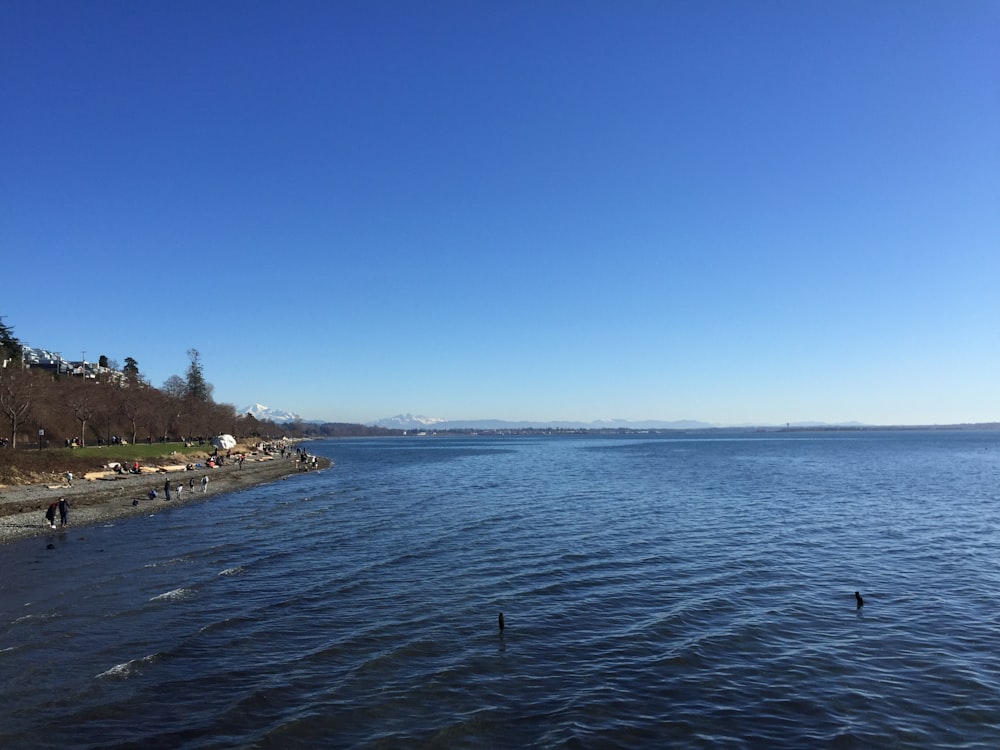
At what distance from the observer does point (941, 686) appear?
14.7m

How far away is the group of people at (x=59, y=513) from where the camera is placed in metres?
37.6

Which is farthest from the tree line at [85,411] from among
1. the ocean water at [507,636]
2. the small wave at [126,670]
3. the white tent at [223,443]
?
the small wave at [126,670]

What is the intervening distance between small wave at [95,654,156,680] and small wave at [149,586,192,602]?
636 cm

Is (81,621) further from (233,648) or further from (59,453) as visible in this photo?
(59,453)

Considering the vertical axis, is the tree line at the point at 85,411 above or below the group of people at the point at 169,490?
above

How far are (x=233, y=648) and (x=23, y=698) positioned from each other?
4785 millimetres

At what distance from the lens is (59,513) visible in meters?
40.1

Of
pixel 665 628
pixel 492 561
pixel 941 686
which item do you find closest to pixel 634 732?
pixel 665 628

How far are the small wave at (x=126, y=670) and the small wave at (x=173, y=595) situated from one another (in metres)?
6.36

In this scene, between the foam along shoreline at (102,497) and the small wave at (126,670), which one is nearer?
the small wave at (126,670)

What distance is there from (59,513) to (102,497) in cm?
1391

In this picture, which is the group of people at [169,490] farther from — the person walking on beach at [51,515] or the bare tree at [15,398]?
the bare tree at [15,398]

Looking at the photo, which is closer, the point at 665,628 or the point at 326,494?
the point at 665,628

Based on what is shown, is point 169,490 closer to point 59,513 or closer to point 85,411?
point 59,513
